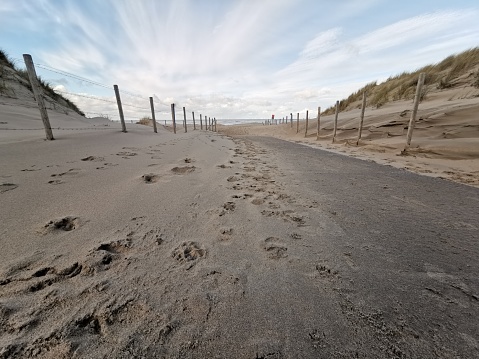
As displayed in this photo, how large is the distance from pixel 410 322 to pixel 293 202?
1.41m

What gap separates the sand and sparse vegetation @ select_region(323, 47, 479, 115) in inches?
524

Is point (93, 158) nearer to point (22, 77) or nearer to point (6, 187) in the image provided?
point (6, 187)

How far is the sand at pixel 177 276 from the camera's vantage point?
82 cm

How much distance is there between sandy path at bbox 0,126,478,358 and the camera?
824 millimetres

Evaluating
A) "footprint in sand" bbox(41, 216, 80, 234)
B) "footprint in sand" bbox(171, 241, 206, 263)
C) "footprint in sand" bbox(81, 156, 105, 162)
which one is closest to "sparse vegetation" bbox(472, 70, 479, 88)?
"footprint in sand" bbox(171, 241, 206, 263)

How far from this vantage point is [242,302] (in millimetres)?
1015

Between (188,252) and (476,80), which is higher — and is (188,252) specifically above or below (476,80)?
below

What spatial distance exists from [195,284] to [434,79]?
17.3m

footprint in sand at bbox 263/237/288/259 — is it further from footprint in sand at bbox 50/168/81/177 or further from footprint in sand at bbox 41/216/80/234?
footprint in sand at bbox 50/168/81/177

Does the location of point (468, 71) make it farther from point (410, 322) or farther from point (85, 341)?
point (85, 341)

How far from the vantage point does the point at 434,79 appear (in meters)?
12.4

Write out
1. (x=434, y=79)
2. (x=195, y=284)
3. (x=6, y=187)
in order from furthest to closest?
1. (x=434, y=79)
2. (x=6, y=187)
3. (x=195, y=284)

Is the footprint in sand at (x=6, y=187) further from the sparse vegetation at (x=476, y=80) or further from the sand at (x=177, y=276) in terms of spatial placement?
the sparse vegetation at (x=476, y=80)

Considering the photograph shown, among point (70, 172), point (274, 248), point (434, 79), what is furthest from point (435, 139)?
point (70, 172)
